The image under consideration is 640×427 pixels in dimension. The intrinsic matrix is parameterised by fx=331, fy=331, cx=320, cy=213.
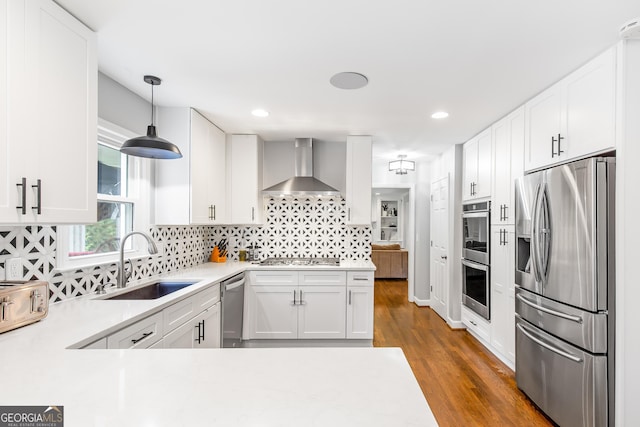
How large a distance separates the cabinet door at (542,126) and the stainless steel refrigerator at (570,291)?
0.24 m

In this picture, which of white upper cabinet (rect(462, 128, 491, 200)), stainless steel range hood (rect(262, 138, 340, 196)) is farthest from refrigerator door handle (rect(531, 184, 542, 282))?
stainless steel range hood (rect(262, 138, 340, 196))

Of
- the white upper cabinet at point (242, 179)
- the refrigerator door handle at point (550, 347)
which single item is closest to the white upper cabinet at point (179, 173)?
the white upper cabinet at point (242, 179)

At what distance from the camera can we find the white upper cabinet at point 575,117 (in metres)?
1.93

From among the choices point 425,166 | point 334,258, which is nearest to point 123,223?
point 334,258

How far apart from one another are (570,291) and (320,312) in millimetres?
2272

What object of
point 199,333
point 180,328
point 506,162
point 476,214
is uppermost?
point 506,162

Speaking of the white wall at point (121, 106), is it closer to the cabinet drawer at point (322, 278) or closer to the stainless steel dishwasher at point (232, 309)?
the stainless steel dishwasher at point (232, 309)

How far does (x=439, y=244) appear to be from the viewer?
480 cm

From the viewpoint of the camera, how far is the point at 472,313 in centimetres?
391

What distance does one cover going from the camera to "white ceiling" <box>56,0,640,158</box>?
1590 millimetres

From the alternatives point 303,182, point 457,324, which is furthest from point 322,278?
point 457,324

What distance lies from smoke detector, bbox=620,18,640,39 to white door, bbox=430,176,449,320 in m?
2.75

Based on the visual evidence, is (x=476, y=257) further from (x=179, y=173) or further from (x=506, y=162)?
(x=179, y=173)

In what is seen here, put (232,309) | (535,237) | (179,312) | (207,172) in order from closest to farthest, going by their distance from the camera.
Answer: (179,312)
(535,237)
(232,309)
(207,172)
